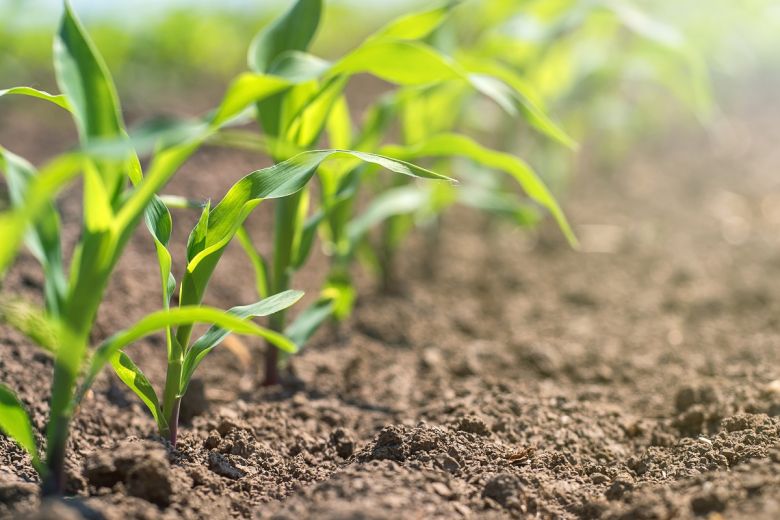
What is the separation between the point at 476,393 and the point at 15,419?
0.91 metres

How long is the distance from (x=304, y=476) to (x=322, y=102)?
0.71 meters

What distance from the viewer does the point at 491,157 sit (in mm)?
1515

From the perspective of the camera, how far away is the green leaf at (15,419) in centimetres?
110

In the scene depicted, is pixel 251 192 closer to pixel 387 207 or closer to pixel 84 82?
pixel 84 82

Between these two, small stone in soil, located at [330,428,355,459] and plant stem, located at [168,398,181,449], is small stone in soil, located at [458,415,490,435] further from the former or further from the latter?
plant stem, located at [168,398,181,449]

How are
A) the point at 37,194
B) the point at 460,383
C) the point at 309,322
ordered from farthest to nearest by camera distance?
the point at 460,383, the point at 309,322, the point at 37,194

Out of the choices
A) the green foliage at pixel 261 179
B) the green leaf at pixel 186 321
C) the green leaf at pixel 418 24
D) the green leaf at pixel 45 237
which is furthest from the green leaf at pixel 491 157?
the green leaf at pixel 45 237

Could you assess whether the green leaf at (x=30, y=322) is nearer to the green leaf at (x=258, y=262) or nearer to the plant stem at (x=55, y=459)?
the plant stem at (x=55, y=459)

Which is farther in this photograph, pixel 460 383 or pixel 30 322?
pixel 460 383

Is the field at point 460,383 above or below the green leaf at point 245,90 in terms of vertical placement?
below

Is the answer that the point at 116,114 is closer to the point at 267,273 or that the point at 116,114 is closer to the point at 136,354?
the point at 267,273

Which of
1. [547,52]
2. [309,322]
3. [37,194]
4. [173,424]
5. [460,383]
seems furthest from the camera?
[547,52]

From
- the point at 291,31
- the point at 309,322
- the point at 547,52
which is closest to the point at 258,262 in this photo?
the point at 309,322

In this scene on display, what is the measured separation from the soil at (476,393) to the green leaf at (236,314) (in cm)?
14
